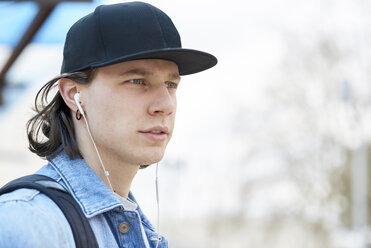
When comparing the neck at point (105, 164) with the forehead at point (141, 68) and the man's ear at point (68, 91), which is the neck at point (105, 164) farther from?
the forehead at point (141, 68)

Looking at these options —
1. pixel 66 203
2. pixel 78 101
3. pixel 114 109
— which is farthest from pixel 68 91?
pixel 66 203

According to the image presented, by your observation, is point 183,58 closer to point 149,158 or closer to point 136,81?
point 136,81

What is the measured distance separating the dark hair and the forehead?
2.8 inches

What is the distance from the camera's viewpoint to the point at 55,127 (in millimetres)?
2191

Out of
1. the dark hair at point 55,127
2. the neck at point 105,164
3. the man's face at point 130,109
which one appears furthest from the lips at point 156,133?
the dark hair at point 55,127

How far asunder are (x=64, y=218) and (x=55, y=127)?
55cm

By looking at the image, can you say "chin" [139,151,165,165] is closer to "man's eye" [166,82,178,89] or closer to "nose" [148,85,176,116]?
"nose" [148,85,176,116]

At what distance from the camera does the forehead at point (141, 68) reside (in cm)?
202

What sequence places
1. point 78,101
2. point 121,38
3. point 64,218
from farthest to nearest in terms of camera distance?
point 78,101 < point 121,38 < point 64,218

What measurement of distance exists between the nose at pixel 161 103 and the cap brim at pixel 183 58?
0.40 feet

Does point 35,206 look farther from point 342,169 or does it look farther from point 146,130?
point 342,169

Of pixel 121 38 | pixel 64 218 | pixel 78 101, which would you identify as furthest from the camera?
pixel 78 101

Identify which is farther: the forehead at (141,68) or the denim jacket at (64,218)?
the forehead at (141,68)

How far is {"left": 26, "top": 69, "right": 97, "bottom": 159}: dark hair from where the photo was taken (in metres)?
2.10
